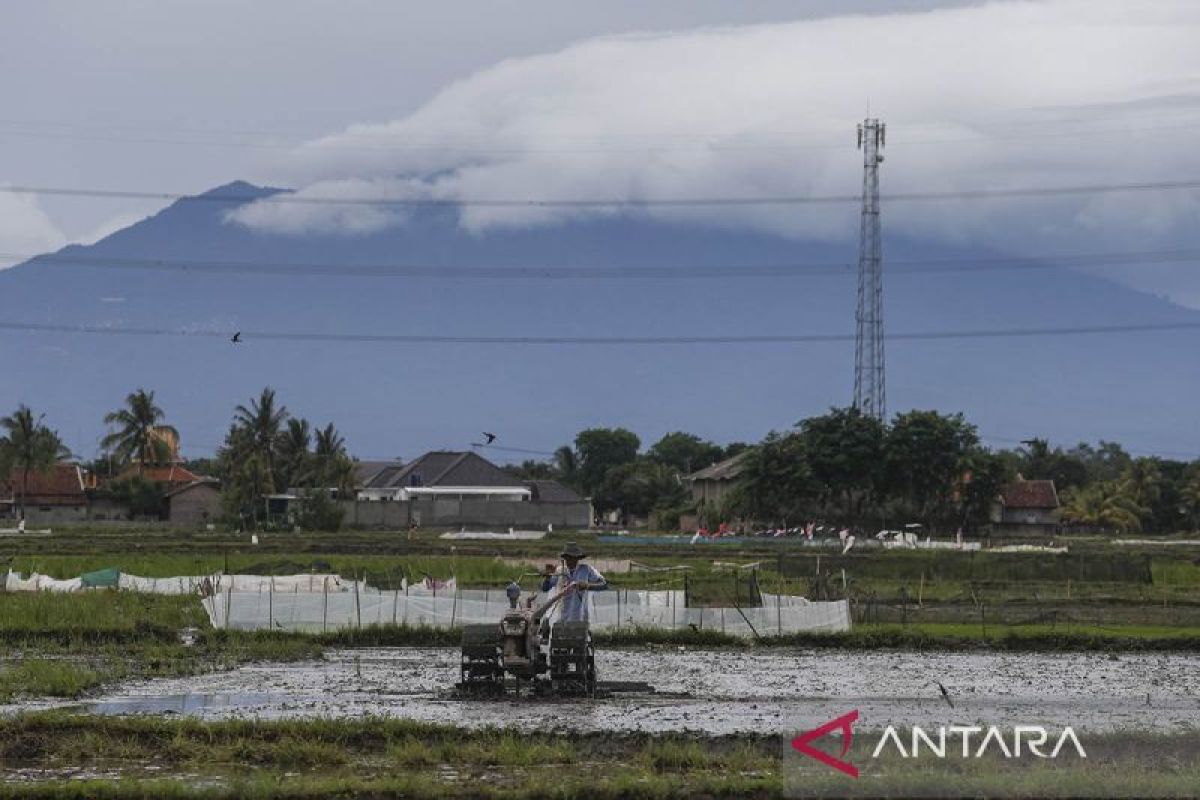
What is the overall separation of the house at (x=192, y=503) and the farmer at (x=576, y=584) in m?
99.0

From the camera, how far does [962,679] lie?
26.8 m

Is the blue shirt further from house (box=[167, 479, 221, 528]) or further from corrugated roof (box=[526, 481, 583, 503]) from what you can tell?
corrugated roof (box=[526, 481, 583, 503])

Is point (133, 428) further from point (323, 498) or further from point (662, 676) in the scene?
point (662, 676)

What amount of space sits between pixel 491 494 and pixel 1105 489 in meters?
45.4

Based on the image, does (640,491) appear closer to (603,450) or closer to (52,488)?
(603,450)

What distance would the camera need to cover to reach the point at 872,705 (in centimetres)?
2250

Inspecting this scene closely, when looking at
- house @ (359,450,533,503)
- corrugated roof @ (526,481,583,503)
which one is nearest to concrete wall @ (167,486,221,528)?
house @ (359,450,533,503)

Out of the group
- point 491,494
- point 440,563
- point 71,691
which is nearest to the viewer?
point 71,691

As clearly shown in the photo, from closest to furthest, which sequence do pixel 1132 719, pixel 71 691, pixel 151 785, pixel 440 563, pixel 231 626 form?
pixel 151 785, pixel 1132 719, pixel 71 691, pixel 231 626, pixel 440 563

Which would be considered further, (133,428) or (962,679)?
(133,428)

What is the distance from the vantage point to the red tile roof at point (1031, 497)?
422ft

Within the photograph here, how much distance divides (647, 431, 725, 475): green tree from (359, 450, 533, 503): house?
4661 cm

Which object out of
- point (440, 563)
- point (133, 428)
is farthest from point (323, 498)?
point (440, 563)

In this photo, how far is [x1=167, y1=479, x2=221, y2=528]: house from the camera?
4727 inches
